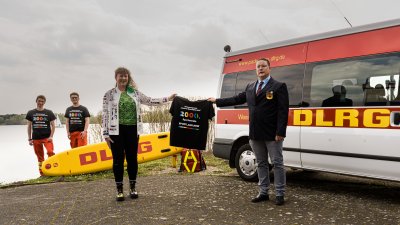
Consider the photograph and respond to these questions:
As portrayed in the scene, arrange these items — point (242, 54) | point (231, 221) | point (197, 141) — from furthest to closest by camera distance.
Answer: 1. point (242, 54)
2. point (197, 141)
3. point (231, 221)

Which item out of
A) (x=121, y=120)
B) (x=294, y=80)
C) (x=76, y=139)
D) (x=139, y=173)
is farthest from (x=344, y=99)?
(x=76, y=139)

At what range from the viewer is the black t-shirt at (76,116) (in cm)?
890

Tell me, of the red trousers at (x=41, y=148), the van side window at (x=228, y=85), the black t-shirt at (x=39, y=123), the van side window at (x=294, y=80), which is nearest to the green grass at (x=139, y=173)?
the red trousers at (x=41, y=148)

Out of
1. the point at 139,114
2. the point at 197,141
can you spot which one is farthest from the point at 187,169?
the point at 139,114

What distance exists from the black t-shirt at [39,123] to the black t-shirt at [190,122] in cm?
430

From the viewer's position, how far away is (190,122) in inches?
231

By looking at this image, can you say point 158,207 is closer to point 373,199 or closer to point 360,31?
point 373,199

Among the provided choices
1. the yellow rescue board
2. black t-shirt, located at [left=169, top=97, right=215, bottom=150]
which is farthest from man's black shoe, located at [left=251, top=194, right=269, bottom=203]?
the yellow rescue board

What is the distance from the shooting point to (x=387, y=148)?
4.50 meters

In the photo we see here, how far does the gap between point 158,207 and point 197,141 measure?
4.45 ft

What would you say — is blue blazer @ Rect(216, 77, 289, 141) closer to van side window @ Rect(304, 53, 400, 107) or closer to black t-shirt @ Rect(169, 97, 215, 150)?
van side window @ Rect(304, 53, 400, 107)

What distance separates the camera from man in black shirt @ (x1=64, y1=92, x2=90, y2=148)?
351 inches

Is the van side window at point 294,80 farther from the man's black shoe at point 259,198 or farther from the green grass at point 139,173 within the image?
the green grass at point 139,173

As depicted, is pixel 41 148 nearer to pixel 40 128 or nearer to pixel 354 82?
pixel 40 128
